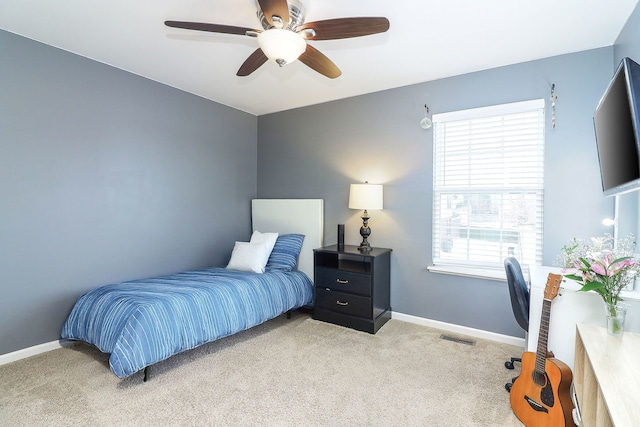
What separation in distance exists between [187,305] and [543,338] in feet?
7.62

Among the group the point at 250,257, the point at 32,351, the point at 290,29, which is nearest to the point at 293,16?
the point at 290,29

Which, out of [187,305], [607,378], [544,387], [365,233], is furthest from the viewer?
[365,233]

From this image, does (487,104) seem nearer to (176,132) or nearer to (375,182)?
(375,182)

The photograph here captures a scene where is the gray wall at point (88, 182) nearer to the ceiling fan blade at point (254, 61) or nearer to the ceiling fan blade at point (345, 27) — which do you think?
the ceiling fan blade at point (254, 61)

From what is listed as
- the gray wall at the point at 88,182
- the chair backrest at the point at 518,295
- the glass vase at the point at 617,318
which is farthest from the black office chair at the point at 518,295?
the gray wall at the point at 88,182

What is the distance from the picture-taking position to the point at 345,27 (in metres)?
1.77

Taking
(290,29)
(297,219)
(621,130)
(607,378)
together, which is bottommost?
(607,378)

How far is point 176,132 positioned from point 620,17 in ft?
12.6

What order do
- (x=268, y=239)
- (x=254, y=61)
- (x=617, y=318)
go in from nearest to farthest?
1. (x=617, y=318)
2. (x=254, y=61)
3. (x=268, y=239)

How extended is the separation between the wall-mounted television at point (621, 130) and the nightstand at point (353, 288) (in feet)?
6.12

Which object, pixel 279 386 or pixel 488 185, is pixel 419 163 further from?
pixel 279 386

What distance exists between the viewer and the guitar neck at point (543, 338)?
1783 millimetres

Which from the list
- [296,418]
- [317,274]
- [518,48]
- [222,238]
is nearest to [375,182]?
[317,274]

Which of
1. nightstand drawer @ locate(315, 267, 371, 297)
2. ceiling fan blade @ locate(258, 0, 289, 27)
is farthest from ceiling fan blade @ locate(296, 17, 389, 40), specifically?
nightstand drawer @ locate(315, 267, 371, 297)
